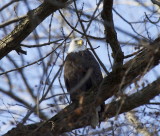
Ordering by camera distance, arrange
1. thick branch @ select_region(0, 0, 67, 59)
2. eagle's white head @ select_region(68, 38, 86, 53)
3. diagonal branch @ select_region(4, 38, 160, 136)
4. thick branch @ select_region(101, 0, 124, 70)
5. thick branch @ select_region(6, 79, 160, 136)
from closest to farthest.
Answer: diagonal branch @ select_region(4, 38, 160, 136) < thick branch @ select_region(6, 79, 160, 136) < thick branch @ select_region(101, 0, 124, 70) < thick branch @ select_region(0, 0, 67, 59) < eagle's white head @ select_region(68, 38, 86, 53)

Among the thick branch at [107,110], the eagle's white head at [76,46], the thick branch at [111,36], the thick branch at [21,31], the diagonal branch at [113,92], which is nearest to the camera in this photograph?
the diagonal branch at [113,92]

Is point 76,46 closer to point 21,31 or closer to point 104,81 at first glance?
point 21,31

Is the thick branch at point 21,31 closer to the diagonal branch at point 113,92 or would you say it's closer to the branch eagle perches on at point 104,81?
the branch eagle perches on at point 104,81

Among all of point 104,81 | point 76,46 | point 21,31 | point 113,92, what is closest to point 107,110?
point 104,81

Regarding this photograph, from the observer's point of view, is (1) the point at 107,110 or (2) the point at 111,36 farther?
(1) the point at 107,110

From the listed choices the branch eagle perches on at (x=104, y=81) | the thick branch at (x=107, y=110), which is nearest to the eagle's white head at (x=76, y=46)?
the branch eagle perches on at (x=104, y=81)

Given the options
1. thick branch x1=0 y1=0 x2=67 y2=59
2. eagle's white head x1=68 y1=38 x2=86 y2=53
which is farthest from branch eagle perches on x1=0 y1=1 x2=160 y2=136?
eagle's white head x1=68 y1=38 x2=86 y2=53

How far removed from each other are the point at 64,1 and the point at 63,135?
4.65 feet

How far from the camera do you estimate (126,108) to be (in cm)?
480

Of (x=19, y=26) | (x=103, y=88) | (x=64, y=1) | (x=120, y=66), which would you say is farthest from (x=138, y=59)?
(x=19, y=26)

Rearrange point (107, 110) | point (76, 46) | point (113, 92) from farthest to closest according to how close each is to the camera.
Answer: point (76, 46) < point (107, 110) < point (113, 92)

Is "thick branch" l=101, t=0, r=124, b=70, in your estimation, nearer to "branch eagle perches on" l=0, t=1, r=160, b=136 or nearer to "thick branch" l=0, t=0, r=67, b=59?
"branch eagle perches on" l=0, t=1, r=160, b=136

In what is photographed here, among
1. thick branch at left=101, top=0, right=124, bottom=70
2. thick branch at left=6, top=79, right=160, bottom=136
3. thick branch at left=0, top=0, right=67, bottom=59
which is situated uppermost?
thick branch at left=0, top=0, right=67, bottom=59

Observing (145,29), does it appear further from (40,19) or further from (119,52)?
(40,19)
